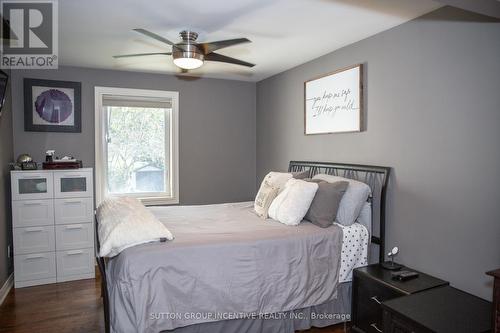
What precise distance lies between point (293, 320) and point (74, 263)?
2.61 meters

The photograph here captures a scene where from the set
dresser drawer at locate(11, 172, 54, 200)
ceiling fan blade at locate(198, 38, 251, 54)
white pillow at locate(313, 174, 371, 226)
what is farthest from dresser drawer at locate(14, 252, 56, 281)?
white pillow at locate(313, 174, 371, 226)

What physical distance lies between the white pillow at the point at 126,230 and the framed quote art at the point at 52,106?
2.03 meters

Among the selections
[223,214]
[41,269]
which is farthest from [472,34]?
[41,269]

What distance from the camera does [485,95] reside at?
222 cm

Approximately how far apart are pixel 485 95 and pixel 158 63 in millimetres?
3275

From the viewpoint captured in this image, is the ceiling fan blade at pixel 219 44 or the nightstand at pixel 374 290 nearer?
the nightstand at pixel 374 290

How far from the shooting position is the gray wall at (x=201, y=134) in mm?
4238

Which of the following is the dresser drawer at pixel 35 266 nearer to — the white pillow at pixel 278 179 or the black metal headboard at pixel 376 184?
the white pillow at pixel 278 179

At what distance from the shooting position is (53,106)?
4121mm

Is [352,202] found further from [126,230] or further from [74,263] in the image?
[74,263]

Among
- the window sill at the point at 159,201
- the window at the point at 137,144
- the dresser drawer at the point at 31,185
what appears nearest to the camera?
the dresser drawer at the point at 31,185

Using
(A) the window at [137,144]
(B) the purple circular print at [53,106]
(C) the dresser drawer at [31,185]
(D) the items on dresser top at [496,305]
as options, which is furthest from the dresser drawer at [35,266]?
(D) the items on dresser top at [496,305]

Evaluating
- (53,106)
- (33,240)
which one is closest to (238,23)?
(53,106)

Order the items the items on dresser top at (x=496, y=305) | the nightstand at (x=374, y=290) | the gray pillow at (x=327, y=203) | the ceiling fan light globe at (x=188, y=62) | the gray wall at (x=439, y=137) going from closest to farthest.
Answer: the items on dresser top at (x=496, y=305), the gray wall at (x=439, y=137), the nightstand at (x=374, y=290), the ceiling fan light globe at (x=188, y=62), the gray pillow at (x=327, y=203)
